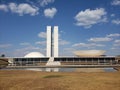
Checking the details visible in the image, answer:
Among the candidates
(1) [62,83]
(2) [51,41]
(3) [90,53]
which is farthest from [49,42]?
(1) [62,83]

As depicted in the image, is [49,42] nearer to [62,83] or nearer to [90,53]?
[90,53]

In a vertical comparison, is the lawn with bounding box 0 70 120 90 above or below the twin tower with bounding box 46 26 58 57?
below

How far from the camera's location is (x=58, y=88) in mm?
20828

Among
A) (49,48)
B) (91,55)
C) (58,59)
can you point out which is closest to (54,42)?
(49,48)

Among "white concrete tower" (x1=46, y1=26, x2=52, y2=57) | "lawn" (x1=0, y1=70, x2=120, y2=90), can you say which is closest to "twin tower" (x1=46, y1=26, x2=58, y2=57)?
"white concrete tower" (x1=46, y1=26, x2=52, y2=57)

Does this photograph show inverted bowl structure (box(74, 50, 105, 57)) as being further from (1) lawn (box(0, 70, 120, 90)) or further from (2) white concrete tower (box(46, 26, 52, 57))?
(1) lawn (box(0, 70, 120, 90))

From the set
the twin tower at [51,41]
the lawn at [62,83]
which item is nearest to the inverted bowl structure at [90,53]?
the twin tower at [51,41]

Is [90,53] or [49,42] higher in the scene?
[49,42]

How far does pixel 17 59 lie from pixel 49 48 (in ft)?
58.3

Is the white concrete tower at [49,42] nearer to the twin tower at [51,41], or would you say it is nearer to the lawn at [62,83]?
the twin tower at [51,41]

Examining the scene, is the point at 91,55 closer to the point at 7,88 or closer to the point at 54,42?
the point at 54,42

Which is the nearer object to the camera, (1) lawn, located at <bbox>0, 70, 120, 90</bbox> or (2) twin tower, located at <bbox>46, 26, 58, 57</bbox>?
(1) lawn, located at <bbox>0, 70, 120, 90</bbox>

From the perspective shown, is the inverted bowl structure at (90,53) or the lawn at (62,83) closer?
the lawn at (62,83)

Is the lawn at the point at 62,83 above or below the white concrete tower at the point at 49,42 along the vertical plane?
below
